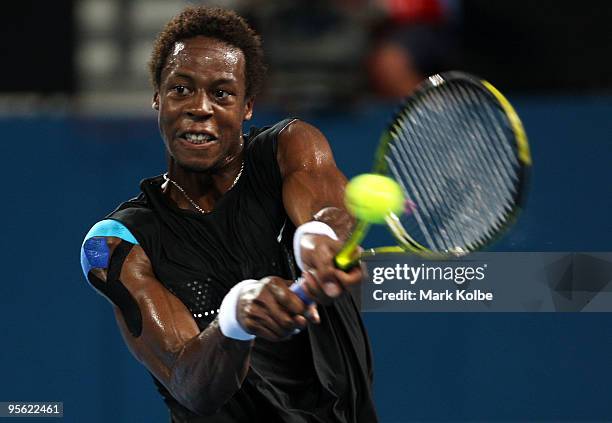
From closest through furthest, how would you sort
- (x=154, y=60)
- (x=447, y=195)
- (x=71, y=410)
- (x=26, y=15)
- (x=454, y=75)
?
1. (x=454, y=75)
2. (x=447, y=195)
3. (x=154, y=60)
4. (x=71, y=410)
5. (x=26, y=15)

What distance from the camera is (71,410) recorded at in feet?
13.6

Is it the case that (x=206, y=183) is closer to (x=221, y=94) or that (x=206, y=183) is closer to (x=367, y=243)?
(x=221, y=94)

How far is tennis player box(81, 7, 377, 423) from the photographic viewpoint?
2670 mm

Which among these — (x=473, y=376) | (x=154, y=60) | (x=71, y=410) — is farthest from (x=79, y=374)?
(x=154, y=60)

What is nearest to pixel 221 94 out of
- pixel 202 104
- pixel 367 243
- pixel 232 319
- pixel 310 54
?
pixel 202 104

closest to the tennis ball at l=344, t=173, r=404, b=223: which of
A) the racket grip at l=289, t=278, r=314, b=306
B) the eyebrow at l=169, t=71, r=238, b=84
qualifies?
the racket grip at l=289, t=278, r=314, b=306

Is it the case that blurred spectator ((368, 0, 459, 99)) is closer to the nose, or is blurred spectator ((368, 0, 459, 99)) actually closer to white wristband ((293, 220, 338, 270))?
the nose

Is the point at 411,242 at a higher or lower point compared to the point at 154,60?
lower

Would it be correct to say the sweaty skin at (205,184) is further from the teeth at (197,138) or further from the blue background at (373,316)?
→ the blue background at (373,316)

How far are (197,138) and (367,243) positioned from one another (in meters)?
1.58

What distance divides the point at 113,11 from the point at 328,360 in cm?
252

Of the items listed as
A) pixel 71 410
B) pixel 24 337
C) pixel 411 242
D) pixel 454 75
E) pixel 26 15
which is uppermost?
pixel 26 15

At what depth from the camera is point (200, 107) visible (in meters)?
2.68

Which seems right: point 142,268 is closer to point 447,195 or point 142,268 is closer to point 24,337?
point 447,195
